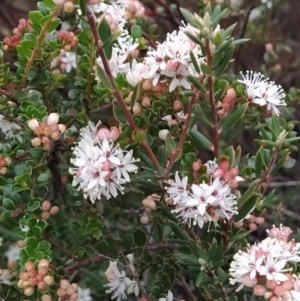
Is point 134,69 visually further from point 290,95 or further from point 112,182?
point 290,95

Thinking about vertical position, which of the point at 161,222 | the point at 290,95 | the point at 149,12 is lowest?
the point at 290,95

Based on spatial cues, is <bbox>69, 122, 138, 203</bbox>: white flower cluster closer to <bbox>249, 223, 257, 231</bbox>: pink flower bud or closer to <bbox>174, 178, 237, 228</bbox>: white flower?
<bbox>174, 178, 237, 228</bbox>: white flower

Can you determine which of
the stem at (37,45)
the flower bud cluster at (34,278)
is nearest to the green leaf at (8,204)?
the flower bud cluster at (34,278)

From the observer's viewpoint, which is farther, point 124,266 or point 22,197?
point 124,266

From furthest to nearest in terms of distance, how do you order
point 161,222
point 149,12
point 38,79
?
point 149,12 < point 161,222 < point 38,79

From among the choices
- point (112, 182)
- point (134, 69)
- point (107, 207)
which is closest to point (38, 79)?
point (134, 69)

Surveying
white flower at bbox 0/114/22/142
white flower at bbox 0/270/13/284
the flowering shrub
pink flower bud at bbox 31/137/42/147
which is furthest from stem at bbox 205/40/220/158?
white flower at bbox 0/270/13/284

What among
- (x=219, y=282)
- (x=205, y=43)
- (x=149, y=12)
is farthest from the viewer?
(x=149, y=12)

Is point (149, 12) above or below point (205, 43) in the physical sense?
below
